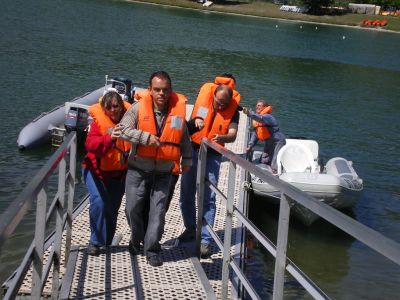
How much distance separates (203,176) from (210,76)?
20758 mm

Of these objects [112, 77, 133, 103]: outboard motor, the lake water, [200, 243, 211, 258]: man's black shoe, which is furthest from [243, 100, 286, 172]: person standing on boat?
[200, 243, 211, 258]: man's black shoe

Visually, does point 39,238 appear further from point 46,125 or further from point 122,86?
point 122,86

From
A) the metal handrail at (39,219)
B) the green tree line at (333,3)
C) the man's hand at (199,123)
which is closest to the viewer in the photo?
the metal handrail at (39,219)

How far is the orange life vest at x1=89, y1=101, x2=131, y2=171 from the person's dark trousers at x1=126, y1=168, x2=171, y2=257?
0.21 m

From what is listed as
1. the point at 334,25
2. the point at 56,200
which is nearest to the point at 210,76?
the point at 56,200

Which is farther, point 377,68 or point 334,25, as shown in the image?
point 334,25

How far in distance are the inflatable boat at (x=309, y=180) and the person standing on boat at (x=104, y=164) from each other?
4034 millimetres

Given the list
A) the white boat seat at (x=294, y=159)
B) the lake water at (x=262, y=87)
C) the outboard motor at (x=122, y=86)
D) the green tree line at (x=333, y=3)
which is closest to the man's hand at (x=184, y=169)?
the lake water at (x=262, y=87)

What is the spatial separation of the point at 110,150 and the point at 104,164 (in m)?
0.13

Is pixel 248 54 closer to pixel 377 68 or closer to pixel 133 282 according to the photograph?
pixel 377 68

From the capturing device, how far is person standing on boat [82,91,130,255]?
4.76 meters

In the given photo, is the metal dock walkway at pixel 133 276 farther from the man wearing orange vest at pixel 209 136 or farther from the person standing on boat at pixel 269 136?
the person standing on boat at pixel 269 136

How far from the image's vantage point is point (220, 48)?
37.9 metres

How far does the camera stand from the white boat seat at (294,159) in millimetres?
9766
